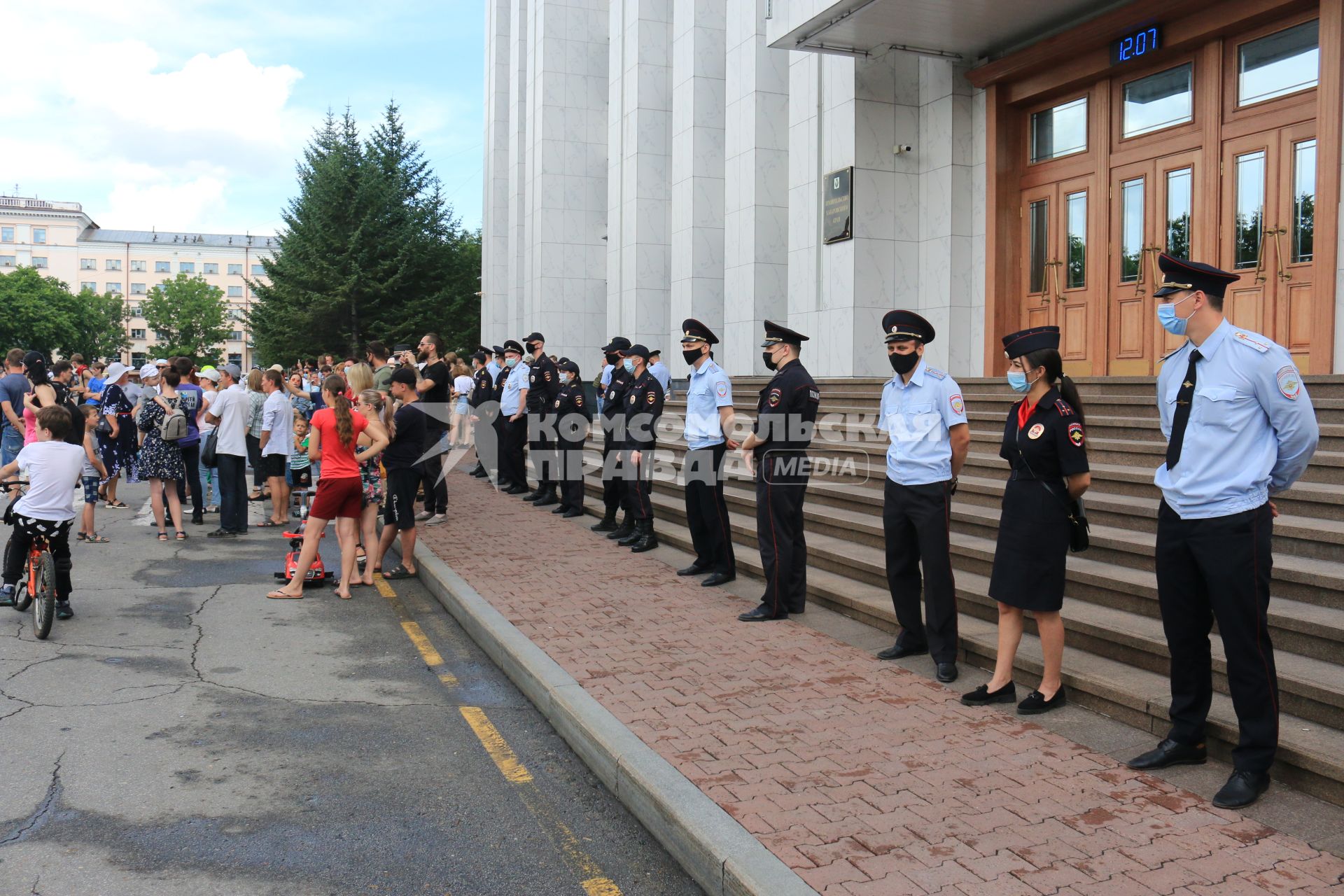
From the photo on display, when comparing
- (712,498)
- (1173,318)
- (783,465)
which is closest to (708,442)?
(712,498)

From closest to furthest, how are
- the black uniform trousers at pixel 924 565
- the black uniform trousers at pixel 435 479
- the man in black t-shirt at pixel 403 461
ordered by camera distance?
the black uniform trousers at pixel 924 565
the man in black t-shirt at pixel 403 461
the black uniform trousers at pixel 435 479

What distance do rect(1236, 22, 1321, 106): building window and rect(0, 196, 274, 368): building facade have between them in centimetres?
12421

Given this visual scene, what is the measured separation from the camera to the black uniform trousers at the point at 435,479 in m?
12.4

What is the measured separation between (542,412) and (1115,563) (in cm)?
846

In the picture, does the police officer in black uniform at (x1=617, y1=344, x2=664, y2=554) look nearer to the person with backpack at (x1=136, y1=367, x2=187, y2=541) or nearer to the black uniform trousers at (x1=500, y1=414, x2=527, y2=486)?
the black uniform trousers at (x1=500, y1=414, x2=527, y2=486)

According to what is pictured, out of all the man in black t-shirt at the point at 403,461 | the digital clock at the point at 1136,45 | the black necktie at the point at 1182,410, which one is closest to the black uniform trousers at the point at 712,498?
the man in black t-shirt at the point at 403,461

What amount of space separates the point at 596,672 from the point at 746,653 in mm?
1052

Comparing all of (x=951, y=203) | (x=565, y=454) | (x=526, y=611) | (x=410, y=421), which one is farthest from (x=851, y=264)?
(x=526, y=611)

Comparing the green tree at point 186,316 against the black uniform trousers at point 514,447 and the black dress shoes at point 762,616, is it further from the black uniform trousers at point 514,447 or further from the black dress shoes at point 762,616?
the black dress shoes at point 762,616

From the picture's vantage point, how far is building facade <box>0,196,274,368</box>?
12612 cm

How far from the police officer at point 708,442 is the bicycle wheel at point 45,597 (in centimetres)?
493

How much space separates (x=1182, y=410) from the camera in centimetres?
440

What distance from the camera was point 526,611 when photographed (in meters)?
7.73

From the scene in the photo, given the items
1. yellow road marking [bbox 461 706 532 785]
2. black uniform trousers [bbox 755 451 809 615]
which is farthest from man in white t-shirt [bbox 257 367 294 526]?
yellow road marking [bbox 461 706 532 785]
